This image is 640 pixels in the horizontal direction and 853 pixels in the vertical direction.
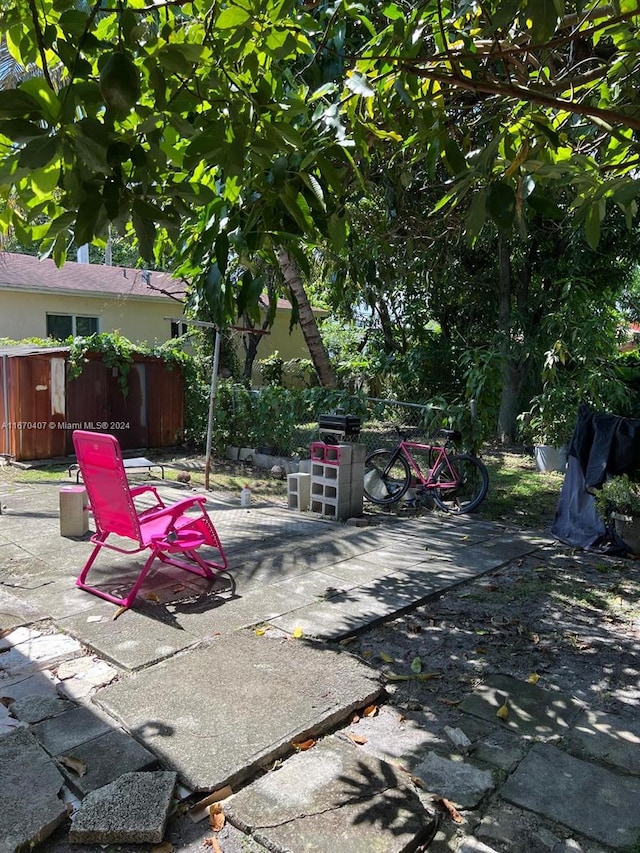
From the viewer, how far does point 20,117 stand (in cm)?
172

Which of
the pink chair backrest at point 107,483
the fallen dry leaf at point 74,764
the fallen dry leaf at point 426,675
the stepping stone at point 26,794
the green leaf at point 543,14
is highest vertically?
the green leaf at point 543,14

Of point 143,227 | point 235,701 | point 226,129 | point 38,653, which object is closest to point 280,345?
point 38,653

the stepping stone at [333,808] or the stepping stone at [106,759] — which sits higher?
the stepping stone at [106,759]

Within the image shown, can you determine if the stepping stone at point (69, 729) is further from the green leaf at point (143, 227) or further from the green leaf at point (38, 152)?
the green leaf at point (38, 152)

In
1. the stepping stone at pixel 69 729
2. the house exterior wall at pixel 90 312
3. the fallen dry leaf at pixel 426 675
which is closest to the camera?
the stepping stone at pixel 69 729

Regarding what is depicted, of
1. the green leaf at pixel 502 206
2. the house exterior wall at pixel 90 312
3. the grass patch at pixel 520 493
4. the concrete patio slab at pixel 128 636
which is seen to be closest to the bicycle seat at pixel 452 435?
the grass patch at pixel 520 493

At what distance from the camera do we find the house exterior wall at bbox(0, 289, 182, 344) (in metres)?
15.0

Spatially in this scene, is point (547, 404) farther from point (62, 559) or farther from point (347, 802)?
point (347, 802)

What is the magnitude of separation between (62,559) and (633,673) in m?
4.21

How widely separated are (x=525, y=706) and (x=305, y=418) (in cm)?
702

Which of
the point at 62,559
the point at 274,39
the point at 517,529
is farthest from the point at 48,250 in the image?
the point at 517,529

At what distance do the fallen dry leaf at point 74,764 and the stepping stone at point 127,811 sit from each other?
0.16m

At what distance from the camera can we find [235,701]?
2883 millimetres

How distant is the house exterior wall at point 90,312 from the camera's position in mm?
14953
